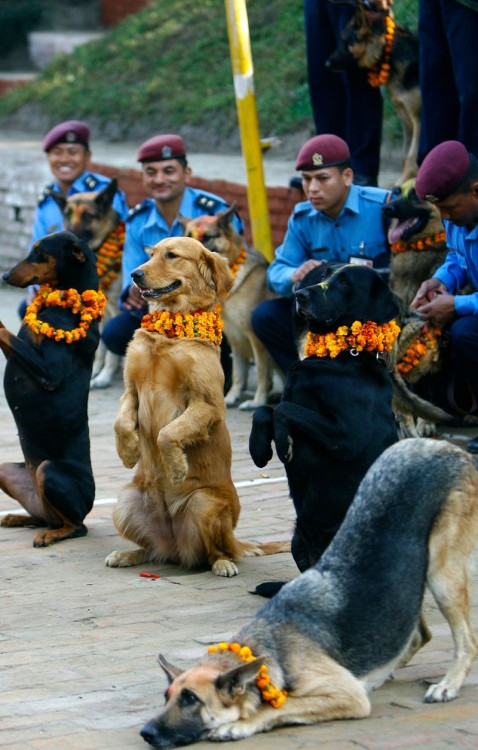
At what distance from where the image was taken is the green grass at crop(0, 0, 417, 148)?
14.5 meters

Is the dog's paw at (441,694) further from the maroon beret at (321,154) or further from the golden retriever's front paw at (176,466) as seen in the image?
the maroon beret at (321,154)

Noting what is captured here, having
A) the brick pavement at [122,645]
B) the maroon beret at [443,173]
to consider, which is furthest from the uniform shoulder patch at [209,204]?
the brick pavement at [122,645]

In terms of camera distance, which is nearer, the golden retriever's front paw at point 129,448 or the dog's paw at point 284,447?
the dog's paw at point 284,447

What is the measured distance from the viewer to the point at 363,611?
14.0ft

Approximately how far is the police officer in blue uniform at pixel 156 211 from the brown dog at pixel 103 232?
524 millimetres

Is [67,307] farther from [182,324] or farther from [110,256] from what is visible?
[110,256]

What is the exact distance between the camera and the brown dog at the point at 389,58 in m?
9.34

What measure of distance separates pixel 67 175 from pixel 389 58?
3063 mm

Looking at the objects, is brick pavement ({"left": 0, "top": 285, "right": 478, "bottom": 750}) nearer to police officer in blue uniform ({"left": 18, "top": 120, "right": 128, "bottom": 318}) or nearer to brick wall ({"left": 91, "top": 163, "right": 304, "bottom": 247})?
police officer in blue uniform ({"left": 18, "top": 120, "right": 128, "bottom": 318})

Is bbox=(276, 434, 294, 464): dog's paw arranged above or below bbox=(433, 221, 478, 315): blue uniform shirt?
below

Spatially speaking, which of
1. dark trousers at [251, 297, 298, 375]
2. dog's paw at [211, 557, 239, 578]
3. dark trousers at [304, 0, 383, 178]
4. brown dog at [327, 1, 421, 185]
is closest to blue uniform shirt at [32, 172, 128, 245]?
dark trousers at [304, 0, 383, 178]

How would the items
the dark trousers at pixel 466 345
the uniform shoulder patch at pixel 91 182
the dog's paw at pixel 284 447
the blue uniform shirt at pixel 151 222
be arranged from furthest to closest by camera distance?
the uniform shoulder patch at pixel 91 182
the blue uniform shirt at pixel 151 222
the dark trousers at pixel 466 345
the dog's paw at pixel 284 447

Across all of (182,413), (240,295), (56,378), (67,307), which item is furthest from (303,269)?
(182,413)

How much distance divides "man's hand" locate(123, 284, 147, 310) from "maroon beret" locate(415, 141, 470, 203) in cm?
321
